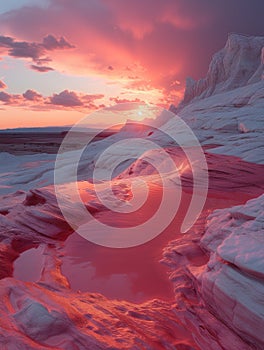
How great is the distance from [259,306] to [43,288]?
132 inches

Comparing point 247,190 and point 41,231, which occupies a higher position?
point 247,190

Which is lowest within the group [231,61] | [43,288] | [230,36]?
[43,288]

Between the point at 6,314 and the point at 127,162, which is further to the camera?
the point at 127,162

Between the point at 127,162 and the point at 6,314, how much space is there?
59.3 feet

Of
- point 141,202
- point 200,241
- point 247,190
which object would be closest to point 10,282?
point 200,241

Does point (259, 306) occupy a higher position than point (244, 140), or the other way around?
point (244, 140)

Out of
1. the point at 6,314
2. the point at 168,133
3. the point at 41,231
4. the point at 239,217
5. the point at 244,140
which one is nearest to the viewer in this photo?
the point at 6,314

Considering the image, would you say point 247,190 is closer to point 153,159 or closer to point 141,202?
point 141,202

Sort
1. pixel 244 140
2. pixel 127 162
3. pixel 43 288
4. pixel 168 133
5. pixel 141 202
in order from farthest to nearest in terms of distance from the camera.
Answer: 1. pixel 168 133
2. pixel 127 162
3. pixel 244 140
4. pixel 141 202
5. pixel 43 288

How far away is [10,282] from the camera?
5113mm

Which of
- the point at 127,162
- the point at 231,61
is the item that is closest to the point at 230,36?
the point at 231,61

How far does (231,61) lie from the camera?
3712 cm

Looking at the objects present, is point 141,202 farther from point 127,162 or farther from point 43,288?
point 127,162

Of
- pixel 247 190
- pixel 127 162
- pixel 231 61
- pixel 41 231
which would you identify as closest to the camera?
pixel 41 231
